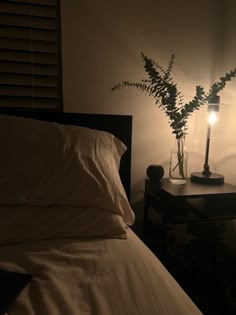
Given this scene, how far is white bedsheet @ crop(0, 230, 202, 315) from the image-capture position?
1.73ft

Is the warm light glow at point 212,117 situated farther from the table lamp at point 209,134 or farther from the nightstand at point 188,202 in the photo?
the nightstand at point 188,202

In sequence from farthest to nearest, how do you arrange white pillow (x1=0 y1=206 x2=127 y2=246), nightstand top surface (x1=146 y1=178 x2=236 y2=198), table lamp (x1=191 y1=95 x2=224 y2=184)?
table lamp (x1=191 y1=95 x2=224 y2=184)
nightstand top surface (x1=146 y1=178 x2=236 y2=198)
white pillow (x1=0 y1=206 x2=127 y2=246)

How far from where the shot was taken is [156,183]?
4.73 ft

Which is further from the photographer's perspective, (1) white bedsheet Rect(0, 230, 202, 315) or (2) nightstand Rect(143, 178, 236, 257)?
(2) nightstand Rect(143, 178, 236, 257)

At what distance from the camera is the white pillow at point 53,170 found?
2.76ft

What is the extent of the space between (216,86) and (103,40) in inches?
28.1

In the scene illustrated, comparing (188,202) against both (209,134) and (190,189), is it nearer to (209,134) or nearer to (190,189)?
(190,189)

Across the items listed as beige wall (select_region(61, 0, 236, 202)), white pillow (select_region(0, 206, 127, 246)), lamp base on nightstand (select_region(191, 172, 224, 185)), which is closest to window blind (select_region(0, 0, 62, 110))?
beige wall (select_region(61, 0, 236, 202))

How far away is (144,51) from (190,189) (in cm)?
89

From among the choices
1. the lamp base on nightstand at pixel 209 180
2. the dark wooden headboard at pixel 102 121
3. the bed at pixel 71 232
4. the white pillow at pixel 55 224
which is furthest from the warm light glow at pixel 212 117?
the white pillow at pixel 55 224

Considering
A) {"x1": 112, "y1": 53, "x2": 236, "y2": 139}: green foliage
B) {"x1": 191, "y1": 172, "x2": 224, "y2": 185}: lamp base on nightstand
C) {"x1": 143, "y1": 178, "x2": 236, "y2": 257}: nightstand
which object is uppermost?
{"x1": 112, "y1": 53, "x2": 236, "y2": 139}: green foliage

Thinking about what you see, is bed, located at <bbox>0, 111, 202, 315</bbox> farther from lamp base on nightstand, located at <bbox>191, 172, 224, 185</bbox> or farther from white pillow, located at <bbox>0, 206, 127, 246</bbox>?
lamp base on nightstand, located at <bbox>191, 172, 224, 185</bbox>

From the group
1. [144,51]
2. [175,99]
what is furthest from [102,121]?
[144,51]

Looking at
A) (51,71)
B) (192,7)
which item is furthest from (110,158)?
(192,7)
